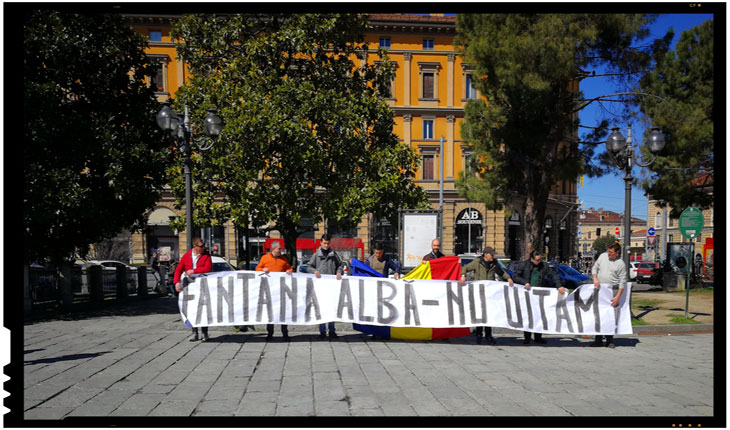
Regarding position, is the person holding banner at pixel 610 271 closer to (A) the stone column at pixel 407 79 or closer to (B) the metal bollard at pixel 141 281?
(B) the metal bollard at pixel 141 281

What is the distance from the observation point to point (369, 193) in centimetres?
1656

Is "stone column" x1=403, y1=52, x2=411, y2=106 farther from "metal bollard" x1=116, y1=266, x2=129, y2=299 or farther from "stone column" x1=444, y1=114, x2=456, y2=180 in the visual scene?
"metal bollard" x1=116, y1=266, x2=129, y2=299

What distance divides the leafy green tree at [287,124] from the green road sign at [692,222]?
7853 mm

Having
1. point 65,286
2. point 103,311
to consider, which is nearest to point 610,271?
point 103,311

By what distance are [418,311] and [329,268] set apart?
1.79 m

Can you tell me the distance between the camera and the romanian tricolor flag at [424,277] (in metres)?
9.11

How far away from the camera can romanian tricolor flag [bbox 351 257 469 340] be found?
9109mm

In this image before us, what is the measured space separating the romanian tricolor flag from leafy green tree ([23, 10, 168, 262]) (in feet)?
26.3

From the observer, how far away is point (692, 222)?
12.8 metres

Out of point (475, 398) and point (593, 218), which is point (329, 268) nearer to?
point (475, 398)

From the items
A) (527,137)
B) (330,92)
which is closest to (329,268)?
(330,92)

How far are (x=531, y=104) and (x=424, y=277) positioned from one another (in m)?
11.0

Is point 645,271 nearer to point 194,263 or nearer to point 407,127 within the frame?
point 407,127

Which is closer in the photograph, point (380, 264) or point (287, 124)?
point (380, 264)
